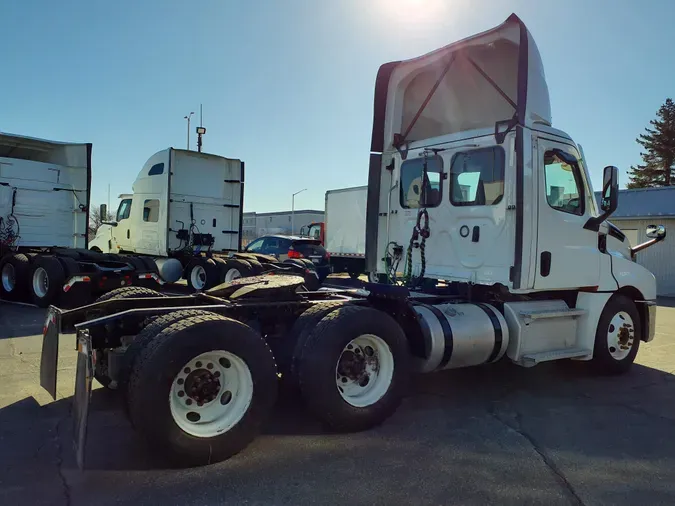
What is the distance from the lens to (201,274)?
1375cm

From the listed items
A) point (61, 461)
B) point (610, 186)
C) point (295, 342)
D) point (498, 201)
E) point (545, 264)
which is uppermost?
point (610, 186)

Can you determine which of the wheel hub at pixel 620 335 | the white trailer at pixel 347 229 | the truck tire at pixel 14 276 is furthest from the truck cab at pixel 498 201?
the white trailer at pixel 347 229

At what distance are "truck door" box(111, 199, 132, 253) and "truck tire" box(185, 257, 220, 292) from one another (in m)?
2.53

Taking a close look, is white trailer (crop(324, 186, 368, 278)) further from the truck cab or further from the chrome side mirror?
the chrome side mirror

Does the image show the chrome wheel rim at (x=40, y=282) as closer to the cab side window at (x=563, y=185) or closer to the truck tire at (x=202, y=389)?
the truck tire at (x=202, y=389)

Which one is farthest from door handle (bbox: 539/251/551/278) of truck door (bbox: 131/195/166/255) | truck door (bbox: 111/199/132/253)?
truck door (bbox: 111/199/132/253)

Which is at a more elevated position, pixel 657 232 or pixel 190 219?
pixel 190 219

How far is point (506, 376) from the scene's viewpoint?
6.71 m

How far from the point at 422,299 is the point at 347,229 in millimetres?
14232

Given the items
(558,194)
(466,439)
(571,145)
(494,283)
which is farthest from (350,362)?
(571,145)

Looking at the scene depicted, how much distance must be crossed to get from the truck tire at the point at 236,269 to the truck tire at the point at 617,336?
318 inches

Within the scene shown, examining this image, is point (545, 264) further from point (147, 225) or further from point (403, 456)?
point (147, 225)

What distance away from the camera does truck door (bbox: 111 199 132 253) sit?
1513 centimetres

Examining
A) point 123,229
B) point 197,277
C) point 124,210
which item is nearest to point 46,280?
point 197,277
